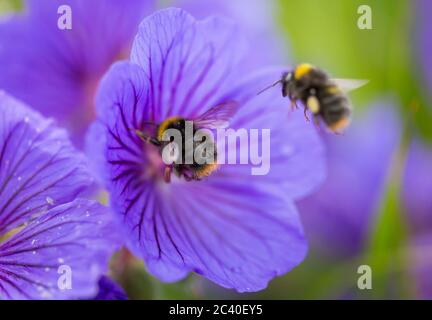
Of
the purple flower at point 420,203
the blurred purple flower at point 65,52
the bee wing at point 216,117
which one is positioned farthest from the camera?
the purple flower at point 420,203

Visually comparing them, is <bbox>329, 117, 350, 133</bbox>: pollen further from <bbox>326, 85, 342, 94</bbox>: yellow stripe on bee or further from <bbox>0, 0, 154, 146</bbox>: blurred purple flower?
<bbox>0, 0, 154, 146</bbox>: blurred purple flower

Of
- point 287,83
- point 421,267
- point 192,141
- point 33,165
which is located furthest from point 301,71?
point 421,267

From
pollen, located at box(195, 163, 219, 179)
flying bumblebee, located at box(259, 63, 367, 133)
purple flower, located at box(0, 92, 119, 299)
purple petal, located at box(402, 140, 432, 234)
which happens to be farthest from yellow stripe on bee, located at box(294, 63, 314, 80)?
purple petal, located at box(402, 140, 432, 234)

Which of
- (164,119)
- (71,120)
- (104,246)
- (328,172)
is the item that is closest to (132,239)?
(104,246)

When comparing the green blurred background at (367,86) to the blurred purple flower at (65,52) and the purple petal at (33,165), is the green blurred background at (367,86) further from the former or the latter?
the purple petal at (33,165)

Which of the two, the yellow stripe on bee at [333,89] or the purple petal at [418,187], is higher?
the yellow stripe on bee at [333,89]

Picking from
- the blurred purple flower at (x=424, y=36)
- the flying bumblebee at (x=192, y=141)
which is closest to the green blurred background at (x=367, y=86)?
the blurred purple flower at (x=424, y=36)
